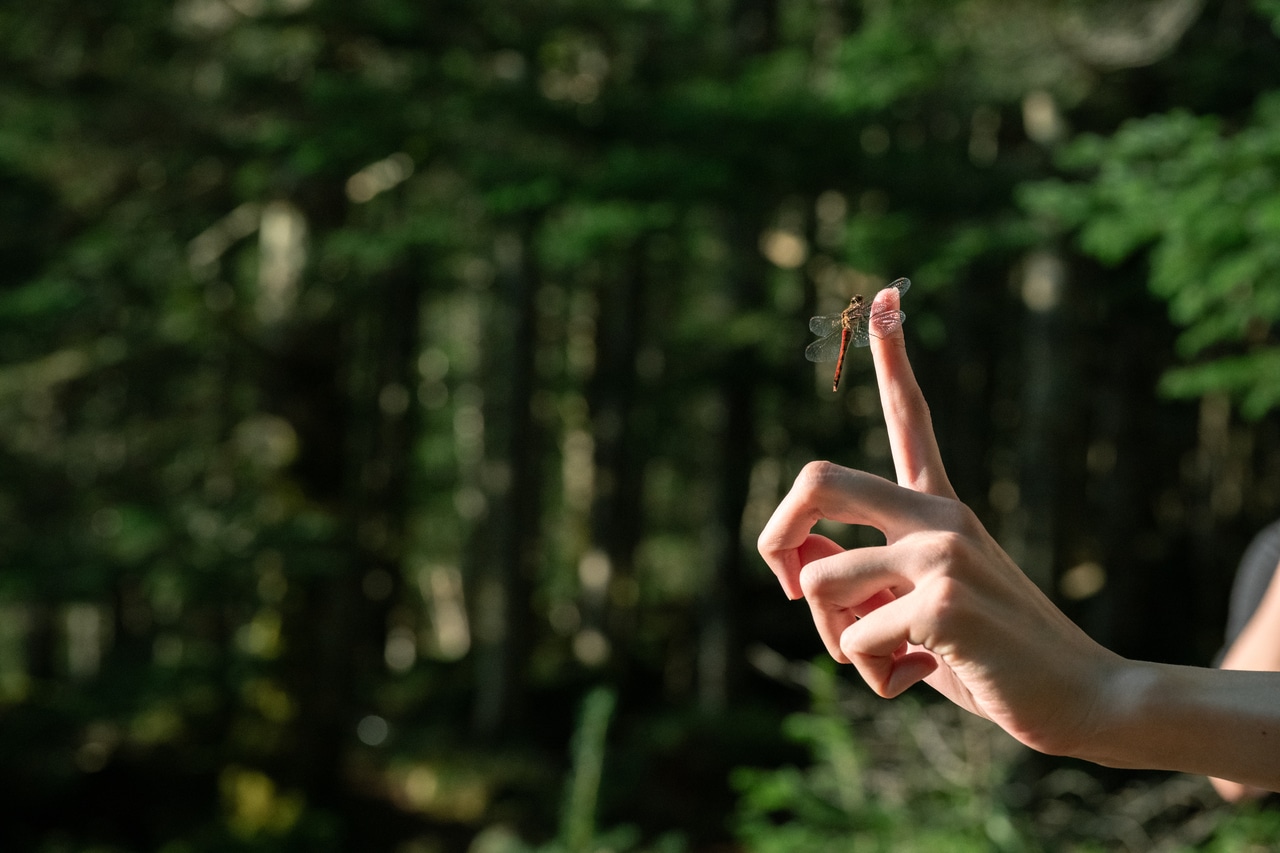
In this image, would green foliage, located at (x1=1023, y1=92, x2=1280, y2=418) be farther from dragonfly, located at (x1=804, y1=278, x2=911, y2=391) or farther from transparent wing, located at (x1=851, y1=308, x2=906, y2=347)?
transparent wing, located at (x1=851, y1=308, x2=906, y2=347)

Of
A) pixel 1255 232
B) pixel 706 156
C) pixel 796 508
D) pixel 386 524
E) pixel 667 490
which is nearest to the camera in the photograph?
pixel 796 508

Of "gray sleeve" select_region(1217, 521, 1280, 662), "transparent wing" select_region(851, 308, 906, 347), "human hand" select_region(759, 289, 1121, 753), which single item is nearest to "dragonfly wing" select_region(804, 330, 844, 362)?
"transparent wing" select_region(851, 308, 906, 347)

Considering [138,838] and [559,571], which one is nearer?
[138,838]

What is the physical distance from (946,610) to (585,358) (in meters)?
16.0

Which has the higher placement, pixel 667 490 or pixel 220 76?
pixel 220 76

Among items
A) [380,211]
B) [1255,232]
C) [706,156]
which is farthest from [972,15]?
[380,211]

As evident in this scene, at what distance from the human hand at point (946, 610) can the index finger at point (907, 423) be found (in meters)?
0.08

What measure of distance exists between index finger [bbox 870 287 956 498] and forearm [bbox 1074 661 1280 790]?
0.31 meters

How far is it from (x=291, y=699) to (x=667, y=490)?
15.5 m

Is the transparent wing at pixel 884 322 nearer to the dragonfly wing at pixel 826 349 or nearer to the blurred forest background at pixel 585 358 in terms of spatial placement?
the dragonfly wing at pixel 826 349

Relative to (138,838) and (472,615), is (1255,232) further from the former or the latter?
(472,615)

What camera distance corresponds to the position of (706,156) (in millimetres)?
6082

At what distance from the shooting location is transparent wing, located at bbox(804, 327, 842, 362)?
2014 mm

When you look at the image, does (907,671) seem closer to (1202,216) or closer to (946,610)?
(946,610)
